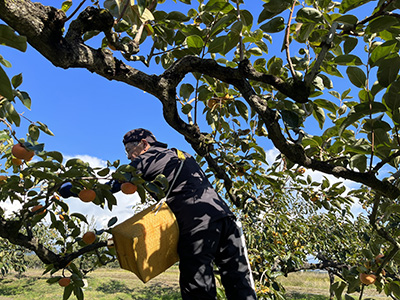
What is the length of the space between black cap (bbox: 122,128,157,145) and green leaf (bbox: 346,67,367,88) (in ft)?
4.07

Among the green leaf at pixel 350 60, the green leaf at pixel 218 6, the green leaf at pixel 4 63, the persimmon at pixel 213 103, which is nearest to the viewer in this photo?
the green leaf at pixel 4 63

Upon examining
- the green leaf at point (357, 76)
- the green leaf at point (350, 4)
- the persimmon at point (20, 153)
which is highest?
the green leaf at point (350, 4)

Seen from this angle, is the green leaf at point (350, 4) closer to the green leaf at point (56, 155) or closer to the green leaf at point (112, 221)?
the green leaf at point (56, 155)

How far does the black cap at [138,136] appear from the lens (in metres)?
1.89

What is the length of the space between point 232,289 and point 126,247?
61cm

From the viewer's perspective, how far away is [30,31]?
100 centimetres

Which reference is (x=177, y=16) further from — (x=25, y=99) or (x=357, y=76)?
(x=357, y=76)

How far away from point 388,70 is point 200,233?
105cm

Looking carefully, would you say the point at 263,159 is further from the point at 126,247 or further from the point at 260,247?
the point at 260,247

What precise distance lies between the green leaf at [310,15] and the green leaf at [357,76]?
20 centimetres

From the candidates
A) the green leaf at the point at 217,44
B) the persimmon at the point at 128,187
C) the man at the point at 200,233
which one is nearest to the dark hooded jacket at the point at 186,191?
the man at the point at 200,233

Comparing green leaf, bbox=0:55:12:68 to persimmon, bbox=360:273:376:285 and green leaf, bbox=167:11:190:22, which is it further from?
persimmon, bbox=360:273:376:285

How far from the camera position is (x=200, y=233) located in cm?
148

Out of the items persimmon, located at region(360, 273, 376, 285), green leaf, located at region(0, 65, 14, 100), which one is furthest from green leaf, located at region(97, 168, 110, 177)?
persimmon, located at region(360, 273, 376, 285)
